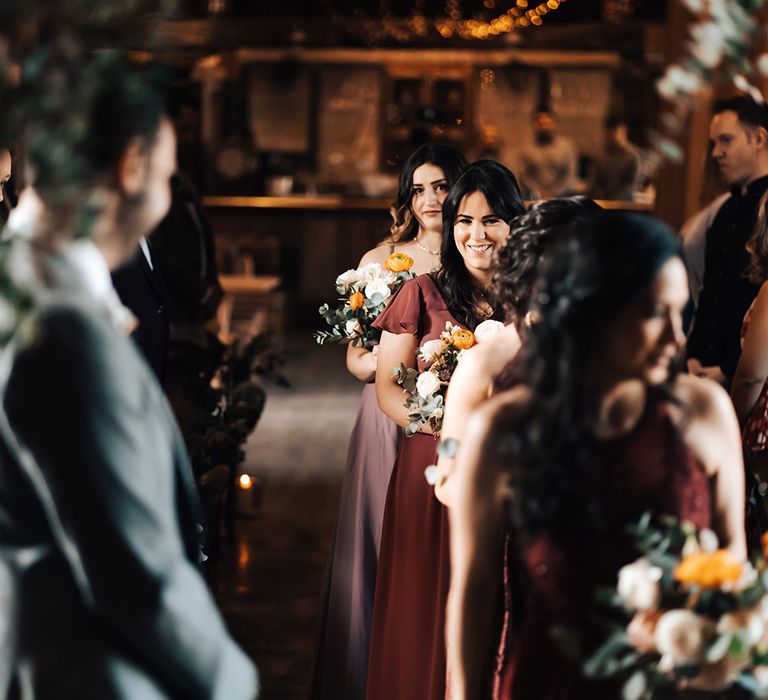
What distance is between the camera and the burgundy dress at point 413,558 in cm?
314

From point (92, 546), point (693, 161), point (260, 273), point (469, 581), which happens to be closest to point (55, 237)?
point (92, 546)

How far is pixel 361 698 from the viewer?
355 cm

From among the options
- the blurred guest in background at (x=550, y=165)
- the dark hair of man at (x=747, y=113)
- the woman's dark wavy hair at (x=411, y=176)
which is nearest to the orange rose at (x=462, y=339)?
the woman's dark wavy hair at (x=411, y=176)

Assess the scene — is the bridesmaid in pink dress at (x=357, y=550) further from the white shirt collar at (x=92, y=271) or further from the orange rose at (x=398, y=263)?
the white shirt collar at (x=92, y=271)

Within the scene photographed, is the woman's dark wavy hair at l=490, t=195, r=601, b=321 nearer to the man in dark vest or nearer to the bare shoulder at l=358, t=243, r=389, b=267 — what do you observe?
the bare shoulder at l=358, t=243, r=389, b=267

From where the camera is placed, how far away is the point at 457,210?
3092 mm

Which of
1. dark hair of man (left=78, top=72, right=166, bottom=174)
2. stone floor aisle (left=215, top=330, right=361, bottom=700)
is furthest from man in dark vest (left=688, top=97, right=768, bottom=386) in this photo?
dark hair of man (left=78, top=72, right=166, bottom=174)

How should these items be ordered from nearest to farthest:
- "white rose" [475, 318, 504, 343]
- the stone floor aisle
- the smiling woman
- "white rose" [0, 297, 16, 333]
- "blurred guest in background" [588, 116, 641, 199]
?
"white rose" [0, 297, 16, 333] → "white rose" [475, 318, 504, 343] → the smiling woman → the stone floor aisle → "blurred guest in background" [588, 116, 641, 199]

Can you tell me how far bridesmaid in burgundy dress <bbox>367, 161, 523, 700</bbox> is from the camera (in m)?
3.10

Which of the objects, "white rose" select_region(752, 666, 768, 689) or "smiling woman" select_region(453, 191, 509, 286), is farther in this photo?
"smiling woman" select_region(453, 191, 509, 286)

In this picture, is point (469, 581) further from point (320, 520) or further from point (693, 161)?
point (693, 161)

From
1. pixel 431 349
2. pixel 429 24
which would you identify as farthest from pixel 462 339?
pixel 429 24

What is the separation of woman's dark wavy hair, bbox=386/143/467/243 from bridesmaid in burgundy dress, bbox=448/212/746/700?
83.1 inches

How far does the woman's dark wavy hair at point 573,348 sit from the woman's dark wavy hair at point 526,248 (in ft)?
1.76
